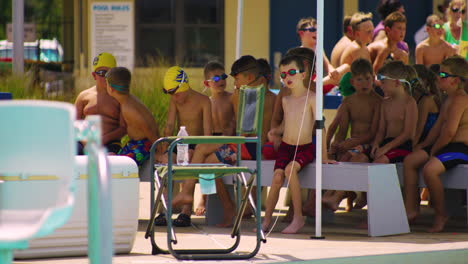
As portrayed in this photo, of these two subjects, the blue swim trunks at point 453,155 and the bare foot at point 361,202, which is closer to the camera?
the blue swim trunks at point 453,155

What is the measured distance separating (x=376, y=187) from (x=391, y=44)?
3.03 m

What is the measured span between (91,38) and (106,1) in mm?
673

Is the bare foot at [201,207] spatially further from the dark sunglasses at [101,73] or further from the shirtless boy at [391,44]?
the shirtless boy at [391,44]

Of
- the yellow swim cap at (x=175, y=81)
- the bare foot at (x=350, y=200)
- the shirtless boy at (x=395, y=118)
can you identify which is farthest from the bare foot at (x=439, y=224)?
the yellow swim cap at (x=175, y=81)

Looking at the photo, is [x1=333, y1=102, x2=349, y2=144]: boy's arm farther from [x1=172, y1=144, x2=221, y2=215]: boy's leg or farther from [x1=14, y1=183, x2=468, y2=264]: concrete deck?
[x1=172, y1=144, x2=221, y2=215]: boy's leg

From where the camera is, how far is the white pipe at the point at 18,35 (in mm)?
10470

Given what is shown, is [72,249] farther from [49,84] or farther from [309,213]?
[49,84]

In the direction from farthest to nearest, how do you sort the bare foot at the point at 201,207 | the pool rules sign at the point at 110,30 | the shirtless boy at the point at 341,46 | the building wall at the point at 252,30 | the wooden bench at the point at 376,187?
1. the building wall at the point at 252,30
2. the pool rules sign at the point at 110,30
3. the shirtless boy at the point at 341,46
4. the bare foot at the point at 201,207
5. the wooden bench at the point at 376,187

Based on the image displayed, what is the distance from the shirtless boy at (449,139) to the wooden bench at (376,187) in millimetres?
291

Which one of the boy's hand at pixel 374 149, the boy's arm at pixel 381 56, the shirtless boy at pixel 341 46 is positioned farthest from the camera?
the shirtless boy at pixel 341 46

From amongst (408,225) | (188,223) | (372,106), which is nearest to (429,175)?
(408,225)

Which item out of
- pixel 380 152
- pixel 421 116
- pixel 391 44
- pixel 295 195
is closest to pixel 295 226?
pixel 295 195

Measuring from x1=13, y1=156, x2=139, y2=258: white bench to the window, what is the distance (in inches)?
435

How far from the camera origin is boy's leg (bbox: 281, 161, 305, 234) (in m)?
6.82
